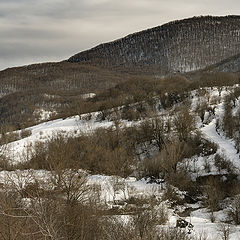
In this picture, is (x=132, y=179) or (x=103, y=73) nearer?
(x=132, y=179)

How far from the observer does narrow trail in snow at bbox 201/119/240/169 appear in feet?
111

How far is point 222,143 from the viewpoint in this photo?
123 ft

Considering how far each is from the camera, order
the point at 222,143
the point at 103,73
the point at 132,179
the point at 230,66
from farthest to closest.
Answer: the point at 103,73 < the point at 230,66 < the point at 222,143 < the point at 132,179

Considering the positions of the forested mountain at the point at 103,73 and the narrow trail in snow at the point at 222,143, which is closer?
the narrow trail in snow at the point at 222,143

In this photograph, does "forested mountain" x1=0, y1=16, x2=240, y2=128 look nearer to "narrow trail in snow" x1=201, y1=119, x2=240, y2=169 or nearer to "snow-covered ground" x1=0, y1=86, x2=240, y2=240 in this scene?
"snow-covered ground" x1=0, y1=86, x2=240, y2=240

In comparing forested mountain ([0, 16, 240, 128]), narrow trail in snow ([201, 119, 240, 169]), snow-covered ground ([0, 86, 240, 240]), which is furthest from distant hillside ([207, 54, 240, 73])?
narrow trail in snow ([201, 119, 240, 169])

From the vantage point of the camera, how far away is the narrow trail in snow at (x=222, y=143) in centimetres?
3384

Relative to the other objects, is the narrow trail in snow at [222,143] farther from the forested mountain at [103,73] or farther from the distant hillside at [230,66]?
the distant hillside at [230,66]

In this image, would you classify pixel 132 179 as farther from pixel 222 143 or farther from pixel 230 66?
pixel 230 66

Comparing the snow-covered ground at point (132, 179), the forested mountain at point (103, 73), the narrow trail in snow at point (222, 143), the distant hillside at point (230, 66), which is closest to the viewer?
the snow-covered ground at point (132, 179)

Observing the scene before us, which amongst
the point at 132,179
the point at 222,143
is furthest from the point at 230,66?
the point at 132,179

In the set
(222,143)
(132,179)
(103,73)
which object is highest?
(103,73)

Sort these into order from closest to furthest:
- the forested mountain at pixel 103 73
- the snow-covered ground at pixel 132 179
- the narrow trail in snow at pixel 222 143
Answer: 1. the snow-covered ground at pixel 132 179
2. the narrow trail in snow at pixel 222 143
3. the forested mountain at pixel 103 73

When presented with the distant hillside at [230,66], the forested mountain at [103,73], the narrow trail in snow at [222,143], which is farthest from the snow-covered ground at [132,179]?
the distant hillside at [230,66]
